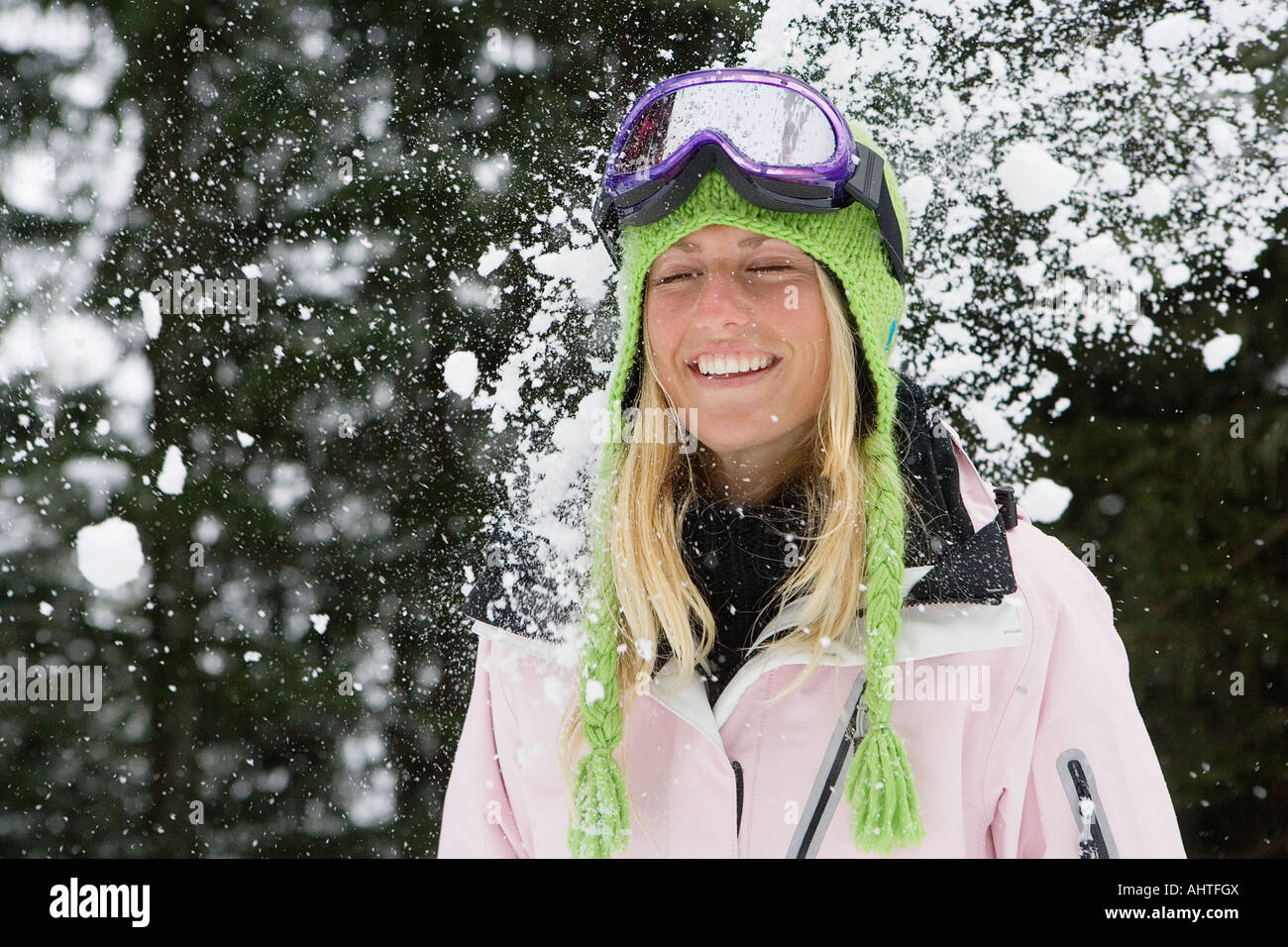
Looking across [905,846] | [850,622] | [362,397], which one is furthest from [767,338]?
[362,397]

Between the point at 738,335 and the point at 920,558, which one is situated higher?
the point at 738,335

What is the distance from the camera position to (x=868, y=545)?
1.79 meters

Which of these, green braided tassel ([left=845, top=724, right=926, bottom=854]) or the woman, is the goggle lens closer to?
the woman

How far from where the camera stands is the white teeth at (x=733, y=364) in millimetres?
1767

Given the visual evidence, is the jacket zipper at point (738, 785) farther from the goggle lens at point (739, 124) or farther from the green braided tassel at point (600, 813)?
the goggle lens at point (739, 124)

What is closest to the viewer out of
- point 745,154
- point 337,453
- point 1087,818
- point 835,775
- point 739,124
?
point 1087,818

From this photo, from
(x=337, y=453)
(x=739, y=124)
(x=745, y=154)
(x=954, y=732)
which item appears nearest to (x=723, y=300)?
(x=745, y=154)

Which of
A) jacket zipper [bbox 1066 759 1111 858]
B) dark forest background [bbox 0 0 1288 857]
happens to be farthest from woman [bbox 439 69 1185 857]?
dark forest background [bbox 0 0 1288 857]

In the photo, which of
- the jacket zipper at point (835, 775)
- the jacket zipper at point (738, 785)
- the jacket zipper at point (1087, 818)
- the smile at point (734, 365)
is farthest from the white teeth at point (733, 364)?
the jacket zipper at point (1087, 818)

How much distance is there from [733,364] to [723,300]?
0.41ft

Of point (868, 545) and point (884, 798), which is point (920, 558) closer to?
point (868, 545)

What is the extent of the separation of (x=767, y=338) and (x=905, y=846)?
0.95 m

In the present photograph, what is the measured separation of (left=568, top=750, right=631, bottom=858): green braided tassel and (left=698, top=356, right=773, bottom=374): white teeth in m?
0.75

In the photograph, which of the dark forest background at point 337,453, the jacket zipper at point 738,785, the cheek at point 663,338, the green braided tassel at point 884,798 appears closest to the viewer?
the green braided tassel at point 884,798
